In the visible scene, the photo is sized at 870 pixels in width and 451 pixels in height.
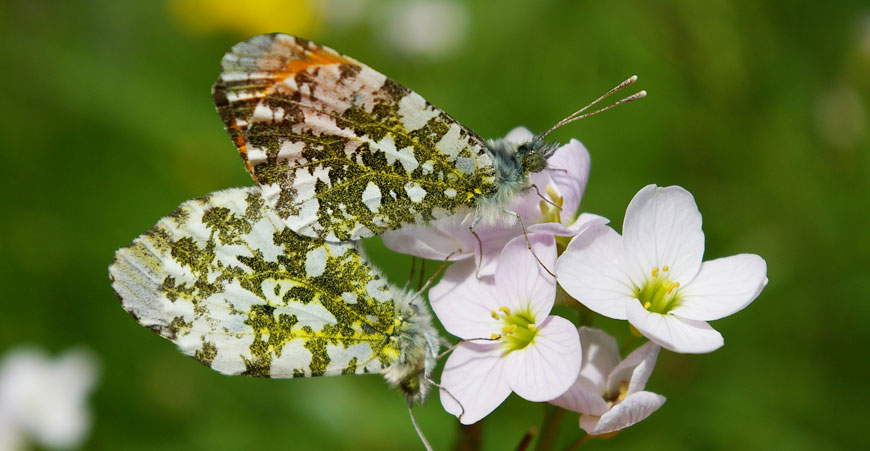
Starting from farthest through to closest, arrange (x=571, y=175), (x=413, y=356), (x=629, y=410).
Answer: (x=571, y=175) < (x=413, y=356) < (x=629, y=410)

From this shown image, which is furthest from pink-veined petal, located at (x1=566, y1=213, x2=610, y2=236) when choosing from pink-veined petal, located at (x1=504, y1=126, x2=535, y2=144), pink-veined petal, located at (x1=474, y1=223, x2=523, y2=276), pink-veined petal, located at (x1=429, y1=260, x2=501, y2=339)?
pink-veined petal, located at (x1=504, y1=126, x2=535, y2=144)

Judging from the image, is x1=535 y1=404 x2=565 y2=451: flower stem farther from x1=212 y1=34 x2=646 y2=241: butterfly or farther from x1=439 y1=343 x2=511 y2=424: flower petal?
x1=212 y1=34 x2=646 y2=241: butterfly

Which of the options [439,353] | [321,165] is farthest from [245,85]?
[439,353]

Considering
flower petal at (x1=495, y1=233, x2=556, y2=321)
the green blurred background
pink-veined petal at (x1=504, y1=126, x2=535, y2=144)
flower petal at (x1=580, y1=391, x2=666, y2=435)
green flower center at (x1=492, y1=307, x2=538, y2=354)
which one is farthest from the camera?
the green blurred background

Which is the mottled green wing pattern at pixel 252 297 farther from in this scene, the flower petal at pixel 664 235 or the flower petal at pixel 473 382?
the flower petal at pixel 664 235

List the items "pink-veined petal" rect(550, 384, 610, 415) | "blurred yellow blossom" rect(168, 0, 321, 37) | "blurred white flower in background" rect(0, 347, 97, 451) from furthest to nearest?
"blurred yellow blossom" rect(168, 0, 321, 37) → "blurred white flower in background" rect(0, 347, 97, 451) → "pink-veined petal" rect(550, 384, 610, 415)

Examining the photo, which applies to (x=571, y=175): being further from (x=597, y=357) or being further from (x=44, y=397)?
(x=44, y=397)

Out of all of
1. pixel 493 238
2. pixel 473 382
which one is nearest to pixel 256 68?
pixel 493 238

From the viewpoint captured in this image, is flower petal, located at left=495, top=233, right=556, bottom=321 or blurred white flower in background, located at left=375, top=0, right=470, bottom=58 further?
blurred white flower in background, located at left=375, top=0, right=470, bottom=58
